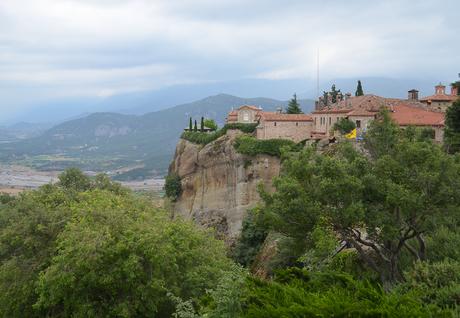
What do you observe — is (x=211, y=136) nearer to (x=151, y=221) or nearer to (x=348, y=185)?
(x=151, y=221)

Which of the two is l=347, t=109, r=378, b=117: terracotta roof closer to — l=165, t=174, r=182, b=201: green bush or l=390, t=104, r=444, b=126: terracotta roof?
l=390, t=104, r=444, b=126: terracotta roof

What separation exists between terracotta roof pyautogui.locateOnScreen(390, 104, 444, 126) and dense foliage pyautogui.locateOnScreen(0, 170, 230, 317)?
3121 centimetres

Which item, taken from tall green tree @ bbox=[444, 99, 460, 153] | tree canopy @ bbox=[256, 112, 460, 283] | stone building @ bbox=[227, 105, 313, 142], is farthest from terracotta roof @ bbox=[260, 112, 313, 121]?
tree canopy @ bbox=[256, 112, 460, 283]

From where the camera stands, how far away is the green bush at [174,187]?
6812 centimetres

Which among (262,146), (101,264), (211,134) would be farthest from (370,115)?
(101,264)

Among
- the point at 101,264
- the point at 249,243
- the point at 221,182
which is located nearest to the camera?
the point at 101,264

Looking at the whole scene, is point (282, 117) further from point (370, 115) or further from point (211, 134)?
point (211, 134)

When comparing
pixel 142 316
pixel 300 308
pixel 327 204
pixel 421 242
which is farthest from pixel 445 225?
pixel 142 316

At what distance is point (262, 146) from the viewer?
56781 millimetres

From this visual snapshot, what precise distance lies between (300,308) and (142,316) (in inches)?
444

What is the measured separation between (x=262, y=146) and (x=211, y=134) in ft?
37.3

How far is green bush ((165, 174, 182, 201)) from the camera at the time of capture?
6812cm

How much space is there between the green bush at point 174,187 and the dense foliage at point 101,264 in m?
40.4

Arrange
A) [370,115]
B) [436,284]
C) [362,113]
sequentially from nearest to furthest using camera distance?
[436,284] → [370,115] → [362,113]
